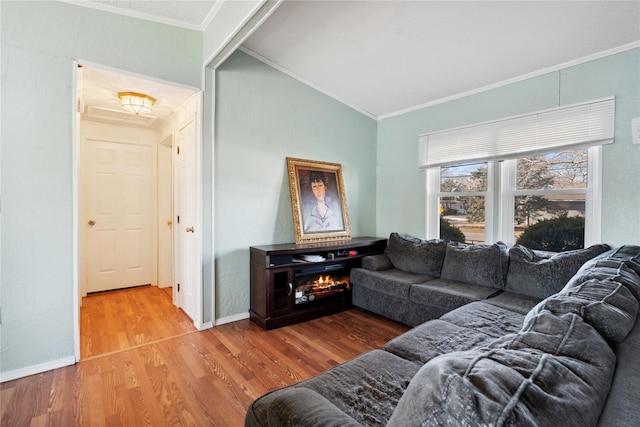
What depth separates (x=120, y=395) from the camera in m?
1.91

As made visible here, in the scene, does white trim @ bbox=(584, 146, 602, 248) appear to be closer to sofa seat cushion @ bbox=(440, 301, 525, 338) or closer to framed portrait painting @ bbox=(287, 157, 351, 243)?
sofa seat cushion @ bbox=(440, 301, 525, 338)

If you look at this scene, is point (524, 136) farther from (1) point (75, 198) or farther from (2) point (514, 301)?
(1) point (75, 198)

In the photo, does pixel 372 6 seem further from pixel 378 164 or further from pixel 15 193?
pixel 15 193

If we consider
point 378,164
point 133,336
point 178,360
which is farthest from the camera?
point 378,164

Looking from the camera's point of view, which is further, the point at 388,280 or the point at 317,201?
the point at 317,201

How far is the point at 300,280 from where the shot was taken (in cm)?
327

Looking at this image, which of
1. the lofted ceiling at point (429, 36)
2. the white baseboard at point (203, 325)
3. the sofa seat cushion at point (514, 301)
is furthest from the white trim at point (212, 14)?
the sofa seat cushion at point (514, 301)

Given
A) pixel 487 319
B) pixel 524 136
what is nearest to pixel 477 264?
pixel 487 319

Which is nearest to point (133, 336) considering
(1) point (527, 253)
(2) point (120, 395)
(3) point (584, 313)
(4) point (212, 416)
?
(2) point (120, 395)

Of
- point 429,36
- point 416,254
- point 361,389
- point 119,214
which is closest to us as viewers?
point 361,389

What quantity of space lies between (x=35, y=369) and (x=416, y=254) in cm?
344

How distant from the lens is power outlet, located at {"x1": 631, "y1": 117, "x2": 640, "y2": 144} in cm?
243

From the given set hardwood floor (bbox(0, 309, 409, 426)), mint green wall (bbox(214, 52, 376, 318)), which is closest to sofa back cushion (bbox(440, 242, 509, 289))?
hardwood floor (bbox(0, 309, 409, 426))

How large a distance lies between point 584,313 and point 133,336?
127 inches
